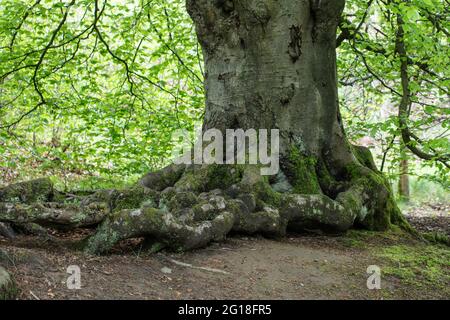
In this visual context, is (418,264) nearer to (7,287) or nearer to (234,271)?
(234,271)

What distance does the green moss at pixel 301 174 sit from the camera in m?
6.25

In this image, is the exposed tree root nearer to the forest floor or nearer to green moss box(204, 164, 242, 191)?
green moss box(204, 164, 242, 191)

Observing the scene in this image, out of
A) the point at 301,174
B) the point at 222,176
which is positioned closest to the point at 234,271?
the point at 222,176

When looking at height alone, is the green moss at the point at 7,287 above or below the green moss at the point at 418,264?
above

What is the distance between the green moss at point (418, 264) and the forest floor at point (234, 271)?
12 mm

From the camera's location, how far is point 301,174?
20.7 feet

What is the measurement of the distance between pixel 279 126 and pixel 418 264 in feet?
7.70

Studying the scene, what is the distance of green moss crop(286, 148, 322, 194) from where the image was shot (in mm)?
6254

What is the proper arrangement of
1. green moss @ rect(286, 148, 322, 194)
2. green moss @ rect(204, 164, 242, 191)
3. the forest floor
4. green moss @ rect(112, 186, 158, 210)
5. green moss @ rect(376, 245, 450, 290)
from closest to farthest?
the forest floor
green moss @ rect(376, 245, 450, 290)
green moss @ rect(112, 186, 158, 210)
green moss @ rect(204, 164, 242, 191)
green moss @ rect(286, 148, 322, 194)

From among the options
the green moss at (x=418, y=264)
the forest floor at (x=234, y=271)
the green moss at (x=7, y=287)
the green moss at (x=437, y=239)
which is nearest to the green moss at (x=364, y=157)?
the green moss at (x=437, y=239)

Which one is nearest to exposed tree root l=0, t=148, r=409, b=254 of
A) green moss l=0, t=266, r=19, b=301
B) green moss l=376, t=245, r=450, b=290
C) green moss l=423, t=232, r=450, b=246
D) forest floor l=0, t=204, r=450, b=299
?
forest floor l=0, t=204, r=450, b=299

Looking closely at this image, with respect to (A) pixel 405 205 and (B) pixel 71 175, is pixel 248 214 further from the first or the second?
(A) pixel 405 205

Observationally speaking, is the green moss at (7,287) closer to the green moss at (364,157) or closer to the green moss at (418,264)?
the green moss at (418,264)

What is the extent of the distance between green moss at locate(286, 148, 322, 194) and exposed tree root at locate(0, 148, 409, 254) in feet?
0.14
